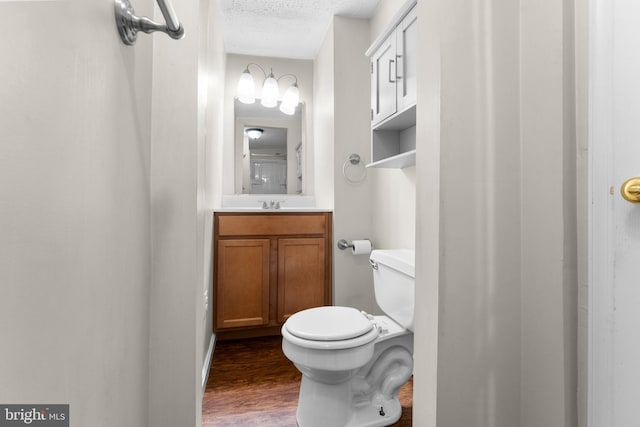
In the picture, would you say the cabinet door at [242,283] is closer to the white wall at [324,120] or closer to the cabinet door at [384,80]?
the white wall at [324,120]

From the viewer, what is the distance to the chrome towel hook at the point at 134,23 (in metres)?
0.61

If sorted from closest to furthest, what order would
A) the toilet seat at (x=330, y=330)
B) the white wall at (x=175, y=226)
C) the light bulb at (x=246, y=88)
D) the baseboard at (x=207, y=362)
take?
Answer: the white wall at (x=175, y=226), the toilet seat at (x=330, y=330), the baseboard at (x=207, y=362), the light bulb at (x=246, y=88)

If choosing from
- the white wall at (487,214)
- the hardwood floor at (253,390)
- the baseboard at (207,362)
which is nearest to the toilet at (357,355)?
the hardwood floor at (253,390)

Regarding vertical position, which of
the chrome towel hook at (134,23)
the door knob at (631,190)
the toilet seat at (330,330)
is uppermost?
the chrome towel hook at (134,23)

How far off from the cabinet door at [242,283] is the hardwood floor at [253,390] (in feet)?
0.66

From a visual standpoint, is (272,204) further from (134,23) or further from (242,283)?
(134,23)

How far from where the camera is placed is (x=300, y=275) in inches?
85.1

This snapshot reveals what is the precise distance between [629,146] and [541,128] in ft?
0.67

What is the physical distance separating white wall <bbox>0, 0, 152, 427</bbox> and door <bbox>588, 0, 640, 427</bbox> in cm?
103

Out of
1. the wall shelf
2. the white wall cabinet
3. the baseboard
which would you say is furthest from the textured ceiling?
the baseboard

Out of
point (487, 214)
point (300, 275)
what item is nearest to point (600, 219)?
point (487, 214)

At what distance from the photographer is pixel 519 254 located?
2.98 feet

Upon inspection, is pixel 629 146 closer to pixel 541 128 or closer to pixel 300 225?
pixel 541 128

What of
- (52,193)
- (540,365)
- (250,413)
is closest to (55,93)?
(52,193)
